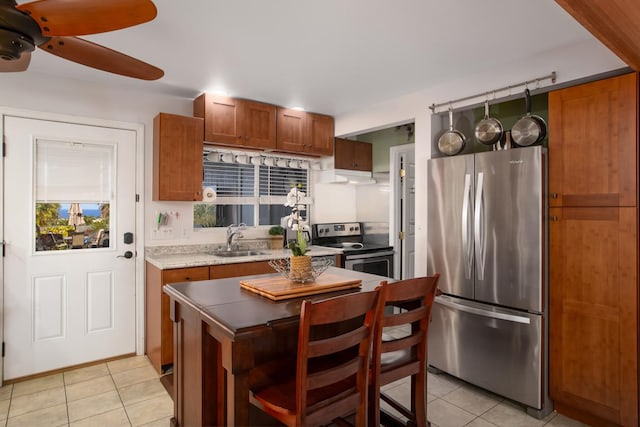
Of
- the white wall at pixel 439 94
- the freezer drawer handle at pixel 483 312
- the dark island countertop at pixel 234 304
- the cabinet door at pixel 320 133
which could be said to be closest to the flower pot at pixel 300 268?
the dark island countertop at pixel 234 304

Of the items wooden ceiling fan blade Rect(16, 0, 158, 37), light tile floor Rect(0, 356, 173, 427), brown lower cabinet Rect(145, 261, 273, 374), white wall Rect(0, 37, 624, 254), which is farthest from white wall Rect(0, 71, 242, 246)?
wooden ceiling fan blade Rect(16, 0, 158, 37)

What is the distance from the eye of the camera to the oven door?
4.15 metres

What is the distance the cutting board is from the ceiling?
1.50 meters

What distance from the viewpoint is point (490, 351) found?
8.96ft

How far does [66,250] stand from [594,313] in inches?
158

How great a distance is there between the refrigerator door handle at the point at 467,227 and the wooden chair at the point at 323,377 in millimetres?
1592

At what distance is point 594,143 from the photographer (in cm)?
235

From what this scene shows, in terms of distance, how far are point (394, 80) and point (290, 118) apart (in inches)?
51.6

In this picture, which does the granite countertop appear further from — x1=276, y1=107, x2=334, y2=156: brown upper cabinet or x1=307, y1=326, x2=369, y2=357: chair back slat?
x1=307, y1=326, x2=369, y2=357: chair back slat

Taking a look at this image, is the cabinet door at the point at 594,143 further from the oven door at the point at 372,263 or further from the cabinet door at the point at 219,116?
the cabinet door at the point at 219,116

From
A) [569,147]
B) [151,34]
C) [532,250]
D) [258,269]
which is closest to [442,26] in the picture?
[569,147]

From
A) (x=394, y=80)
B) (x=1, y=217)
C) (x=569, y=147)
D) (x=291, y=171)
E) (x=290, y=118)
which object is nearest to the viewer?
(x=569, y=147)

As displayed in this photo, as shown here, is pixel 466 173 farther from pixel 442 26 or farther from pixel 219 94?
pixel 219 94

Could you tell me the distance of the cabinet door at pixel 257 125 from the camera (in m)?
3.76
